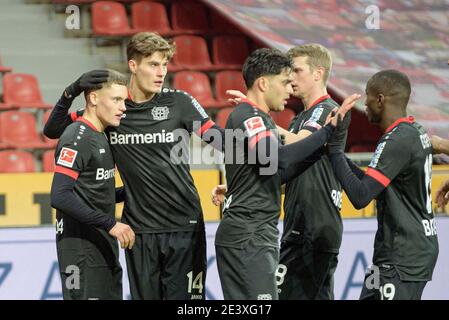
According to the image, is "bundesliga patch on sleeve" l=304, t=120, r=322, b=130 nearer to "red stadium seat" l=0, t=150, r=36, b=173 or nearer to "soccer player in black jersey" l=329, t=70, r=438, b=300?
"soccer player in black jersey" l=329, t=70, r=438, b=300

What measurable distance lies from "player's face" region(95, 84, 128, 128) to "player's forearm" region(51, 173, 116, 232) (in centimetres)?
37

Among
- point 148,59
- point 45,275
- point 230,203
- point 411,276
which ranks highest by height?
point 148,59

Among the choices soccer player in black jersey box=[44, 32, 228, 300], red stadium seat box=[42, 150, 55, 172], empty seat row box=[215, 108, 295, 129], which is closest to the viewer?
soccer player in black jersey box=[44, 32, 228, 300]

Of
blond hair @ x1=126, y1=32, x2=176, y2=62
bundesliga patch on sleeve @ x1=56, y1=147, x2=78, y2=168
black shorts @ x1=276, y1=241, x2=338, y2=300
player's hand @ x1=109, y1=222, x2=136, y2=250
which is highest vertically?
blond hair @ x1=126, y1=32, x2=176, y2=62

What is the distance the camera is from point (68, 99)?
4.97m

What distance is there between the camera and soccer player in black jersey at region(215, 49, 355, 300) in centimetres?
453

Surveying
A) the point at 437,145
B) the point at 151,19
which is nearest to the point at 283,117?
the point at 151,19

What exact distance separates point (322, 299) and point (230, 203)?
3.36 ft

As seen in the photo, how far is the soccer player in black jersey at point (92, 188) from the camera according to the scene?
4.70m

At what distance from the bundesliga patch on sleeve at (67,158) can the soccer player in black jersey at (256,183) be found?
2.53 feet

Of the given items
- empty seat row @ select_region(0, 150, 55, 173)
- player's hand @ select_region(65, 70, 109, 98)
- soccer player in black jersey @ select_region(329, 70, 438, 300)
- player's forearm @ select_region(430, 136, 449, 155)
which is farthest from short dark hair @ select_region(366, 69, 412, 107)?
empty seat row @ select_region(0, 150, 55, 173)

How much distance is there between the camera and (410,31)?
33.1 ft

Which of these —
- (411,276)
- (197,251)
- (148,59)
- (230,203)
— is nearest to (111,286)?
(197,251)
